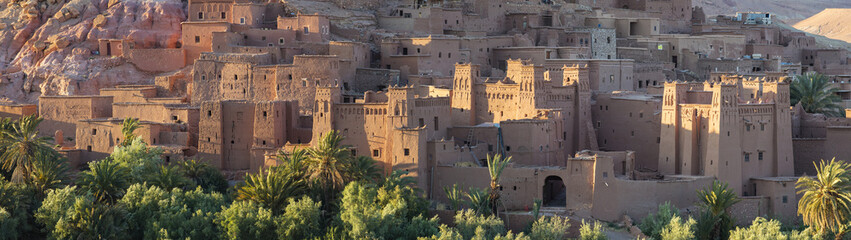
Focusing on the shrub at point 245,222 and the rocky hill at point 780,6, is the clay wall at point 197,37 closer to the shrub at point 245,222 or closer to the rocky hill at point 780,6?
the shrub at point 245,222

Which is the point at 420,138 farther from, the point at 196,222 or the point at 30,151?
the point at 30,151

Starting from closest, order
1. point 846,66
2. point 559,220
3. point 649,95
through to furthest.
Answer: point 559,220, point 649,95, point 846,66

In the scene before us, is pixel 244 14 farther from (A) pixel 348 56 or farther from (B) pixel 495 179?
(B) pixel 495 179

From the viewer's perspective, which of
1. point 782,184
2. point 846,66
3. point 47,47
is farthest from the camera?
point 846,66

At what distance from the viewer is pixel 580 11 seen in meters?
59.2

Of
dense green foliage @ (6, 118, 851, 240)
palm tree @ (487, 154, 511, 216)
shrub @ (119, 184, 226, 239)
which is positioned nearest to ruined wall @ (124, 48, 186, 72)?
dense green foliage @ (6, 118, 851, 240)

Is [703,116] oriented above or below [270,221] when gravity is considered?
above

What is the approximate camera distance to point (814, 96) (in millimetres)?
49844

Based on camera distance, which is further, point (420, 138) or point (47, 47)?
point (47, 47)

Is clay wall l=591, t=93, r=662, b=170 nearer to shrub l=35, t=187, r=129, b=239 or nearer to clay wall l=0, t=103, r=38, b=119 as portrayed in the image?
shrub l=35, t=187, r=129, b=239

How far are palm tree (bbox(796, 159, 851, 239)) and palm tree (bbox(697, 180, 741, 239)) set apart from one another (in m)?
1.91

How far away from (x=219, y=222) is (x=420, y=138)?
586cm

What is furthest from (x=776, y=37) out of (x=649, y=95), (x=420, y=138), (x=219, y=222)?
(x=219, y=222)

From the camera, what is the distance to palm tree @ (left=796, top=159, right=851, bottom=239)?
131 ft
